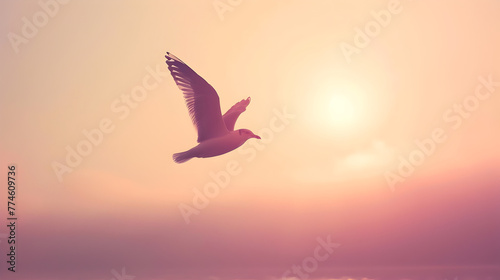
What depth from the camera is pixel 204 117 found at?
7391 millimetres

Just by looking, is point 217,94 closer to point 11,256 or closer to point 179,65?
point 179,65

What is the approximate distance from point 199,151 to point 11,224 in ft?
10.3

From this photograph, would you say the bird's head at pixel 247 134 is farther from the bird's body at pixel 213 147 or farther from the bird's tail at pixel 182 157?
the bird's tail at pixel 182 157

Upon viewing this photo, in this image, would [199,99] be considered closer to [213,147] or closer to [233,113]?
[213,147]

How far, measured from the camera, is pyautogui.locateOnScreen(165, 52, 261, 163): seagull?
23.6 feet

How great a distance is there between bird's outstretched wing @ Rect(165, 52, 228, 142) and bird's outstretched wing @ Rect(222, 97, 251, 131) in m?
0.68

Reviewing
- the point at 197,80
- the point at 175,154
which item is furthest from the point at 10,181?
the point at 197,80

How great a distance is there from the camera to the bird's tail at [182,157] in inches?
291

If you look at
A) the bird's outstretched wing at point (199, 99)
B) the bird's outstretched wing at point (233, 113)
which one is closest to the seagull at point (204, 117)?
the bird's outstretched wing at point (199, 99)

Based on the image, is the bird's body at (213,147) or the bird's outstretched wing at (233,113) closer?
the bird's body at (213,147)

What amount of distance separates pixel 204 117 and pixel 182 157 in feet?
1.72

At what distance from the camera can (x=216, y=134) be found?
293 inches

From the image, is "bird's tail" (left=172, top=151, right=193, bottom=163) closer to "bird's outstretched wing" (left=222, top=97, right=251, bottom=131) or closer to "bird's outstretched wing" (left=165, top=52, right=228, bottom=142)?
"bird's outstretched wing" (left=165, top=52, right=228, bottom=142)

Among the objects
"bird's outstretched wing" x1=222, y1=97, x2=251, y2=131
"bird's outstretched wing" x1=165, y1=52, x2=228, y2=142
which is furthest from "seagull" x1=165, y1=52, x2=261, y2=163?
"bird's outstretched wing" x1=222, y1=97, x2=251, y2=131
